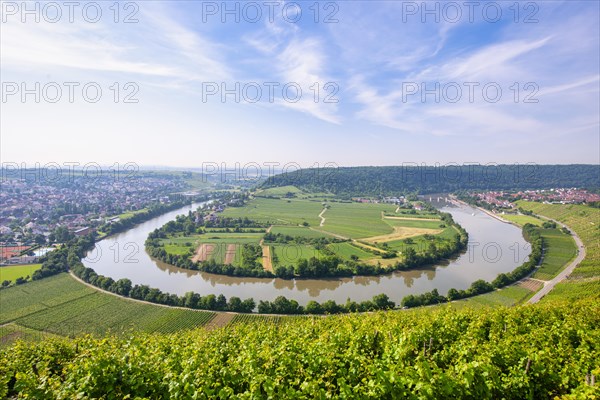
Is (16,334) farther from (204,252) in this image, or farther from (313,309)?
(313,309)

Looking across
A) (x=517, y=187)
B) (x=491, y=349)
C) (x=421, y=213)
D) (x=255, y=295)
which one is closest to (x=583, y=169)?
(x=517, y=187)

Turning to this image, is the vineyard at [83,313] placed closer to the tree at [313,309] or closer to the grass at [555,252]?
the tree at [313,309]

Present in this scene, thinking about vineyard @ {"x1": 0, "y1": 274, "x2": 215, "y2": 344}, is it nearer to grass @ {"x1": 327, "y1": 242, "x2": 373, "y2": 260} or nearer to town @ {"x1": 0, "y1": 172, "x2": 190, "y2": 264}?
town @ {"x1": 0, "y1": 172, "x2": 190, "y2": 264}

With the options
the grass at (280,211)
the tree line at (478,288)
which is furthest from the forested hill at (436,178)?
the tree line at (478,288)

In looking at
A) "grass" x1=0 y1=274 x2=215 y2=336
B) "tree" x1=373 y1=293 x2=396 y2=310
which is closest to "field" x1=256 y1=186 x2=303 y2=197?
"grass" x1=0 y1=274 x2=215 y2=336

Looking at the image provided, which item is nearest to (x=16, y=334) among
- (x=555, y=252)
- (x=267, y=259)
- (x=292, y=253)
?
(x=267, y=259)

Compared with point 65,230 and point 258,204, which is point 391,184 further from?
point 65,230
